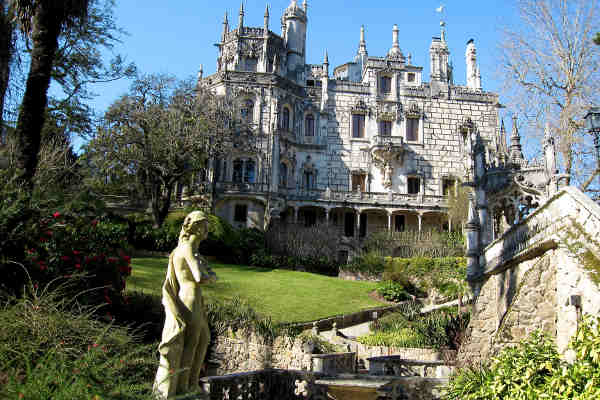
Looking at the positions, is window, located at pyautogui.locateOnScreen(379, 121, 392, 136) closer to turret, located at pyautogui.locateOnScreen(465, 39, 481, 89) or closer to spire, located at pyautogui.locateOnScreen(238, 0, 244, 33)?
turret, located at pyautogui.locateOnScreen(465, 39, 481, 89)

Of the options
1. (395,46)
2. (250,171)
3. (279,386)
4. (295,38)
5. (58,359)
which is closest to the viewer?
(58,359)

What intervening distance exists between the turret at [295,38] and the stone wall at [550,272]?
109 feet

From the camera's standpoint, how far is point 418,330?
17.8m

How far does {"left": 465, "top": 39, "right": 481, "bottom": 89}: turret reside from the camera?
47.8 meters

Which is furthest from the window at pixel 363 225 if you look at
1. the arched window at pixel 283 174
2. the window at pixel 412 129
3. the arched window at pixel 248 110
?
the arched window at pixel 248 110

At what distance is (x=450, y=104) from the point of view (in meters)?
43.0

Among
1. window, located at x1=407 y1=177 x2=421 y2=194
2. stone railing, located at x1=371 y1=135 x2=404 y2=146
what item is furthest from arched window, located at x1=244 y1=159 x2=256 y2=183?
window, located at x1=407 y1=177 x2=421 y2=194

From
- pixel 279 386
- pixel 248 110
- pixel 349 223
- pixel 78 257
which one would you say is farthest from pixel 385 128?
pixel 279 386

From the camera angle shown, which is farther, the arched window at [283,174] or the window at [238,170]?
the arched window at [283,174]

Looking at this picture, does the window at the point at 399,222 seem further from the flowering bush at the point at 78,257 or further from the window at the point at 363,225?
the flowering bush at the point at 78,257

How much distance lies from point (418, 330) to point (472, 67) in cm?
3730

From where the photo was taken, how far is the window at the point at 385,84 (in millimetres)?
42969

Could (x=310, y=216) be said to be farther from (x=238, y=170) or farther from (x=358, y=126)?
(x=358, y=126)

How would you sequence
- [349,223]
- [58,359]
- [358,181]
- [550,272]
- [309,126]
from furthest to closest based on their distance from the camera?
[309,126] → [358,181] → [349,223] → [550,272] → [58,359]
